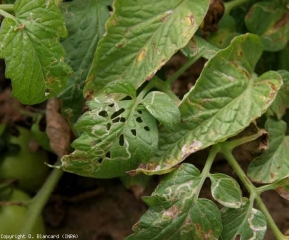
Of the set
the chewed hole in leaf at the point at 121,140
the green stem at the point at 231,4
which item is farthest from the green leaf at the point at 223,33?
the chewed hole in leaf at the point at 121,140

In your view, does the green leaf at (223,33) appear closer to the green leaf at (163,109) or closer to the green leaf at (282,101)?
the green leaf at (282,101)

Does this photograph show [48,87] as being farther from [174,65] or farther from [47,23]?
[174,65]

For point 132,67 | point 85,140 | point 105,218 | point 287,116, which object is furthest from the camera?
point 105,218

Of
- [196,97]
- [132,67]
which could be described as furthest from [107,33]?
[196,97]

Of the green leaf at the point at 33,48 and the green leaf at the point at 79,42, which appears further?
the green leaf at the point at 79,42

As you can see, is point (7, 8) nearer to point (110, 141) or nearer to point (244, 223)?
point (110, 141)

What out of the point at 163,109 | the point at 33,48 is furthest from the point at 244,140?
the point at 33,48
